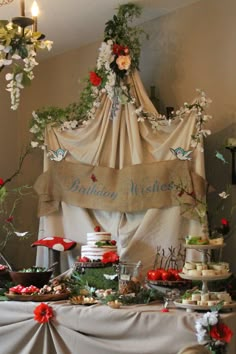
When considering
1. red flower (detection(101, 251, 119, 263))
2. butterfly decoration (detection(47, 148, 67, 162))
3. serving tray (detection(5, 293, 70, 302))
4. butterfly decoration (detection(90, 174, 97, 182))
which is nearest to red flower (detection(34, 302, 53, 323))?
serving tray (detection(5, 293, 70, 302))

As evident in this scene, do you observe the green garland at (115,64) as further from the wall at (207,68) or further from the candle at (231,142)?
the candle at (231,142)

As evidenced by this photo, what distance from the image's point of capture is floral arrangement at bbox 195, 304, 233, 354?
2.38m

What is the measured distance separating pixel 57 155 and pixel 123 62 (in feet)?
2.73

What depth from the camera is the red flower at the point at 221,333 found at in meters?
2.38

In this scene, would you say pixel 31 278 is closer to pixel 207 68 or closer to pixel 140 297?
pixel 140 297

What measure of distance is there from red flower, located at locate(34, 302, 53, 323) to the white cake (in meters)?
0.56

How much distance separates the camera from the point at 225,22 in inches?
137

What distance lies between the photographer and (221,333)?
2402mm

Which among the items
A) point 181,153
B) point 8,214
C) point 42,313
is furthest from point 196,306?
point 8,214

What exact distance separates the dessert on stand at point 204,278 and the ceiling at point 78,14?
178 cm

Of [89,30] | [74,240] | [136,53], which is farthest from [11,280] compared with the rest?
[89,30]

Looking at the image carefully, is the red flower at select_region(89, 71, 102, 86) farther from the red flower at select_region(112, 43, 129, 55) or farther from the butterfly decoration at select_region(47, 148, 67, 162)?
the butterfly decoration at select_region(47, 148, 67, 162)

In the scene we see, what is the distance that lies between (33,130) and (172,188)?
1248mm

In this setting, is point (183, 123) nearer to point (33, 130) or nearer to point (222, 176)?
point (222, 176)
